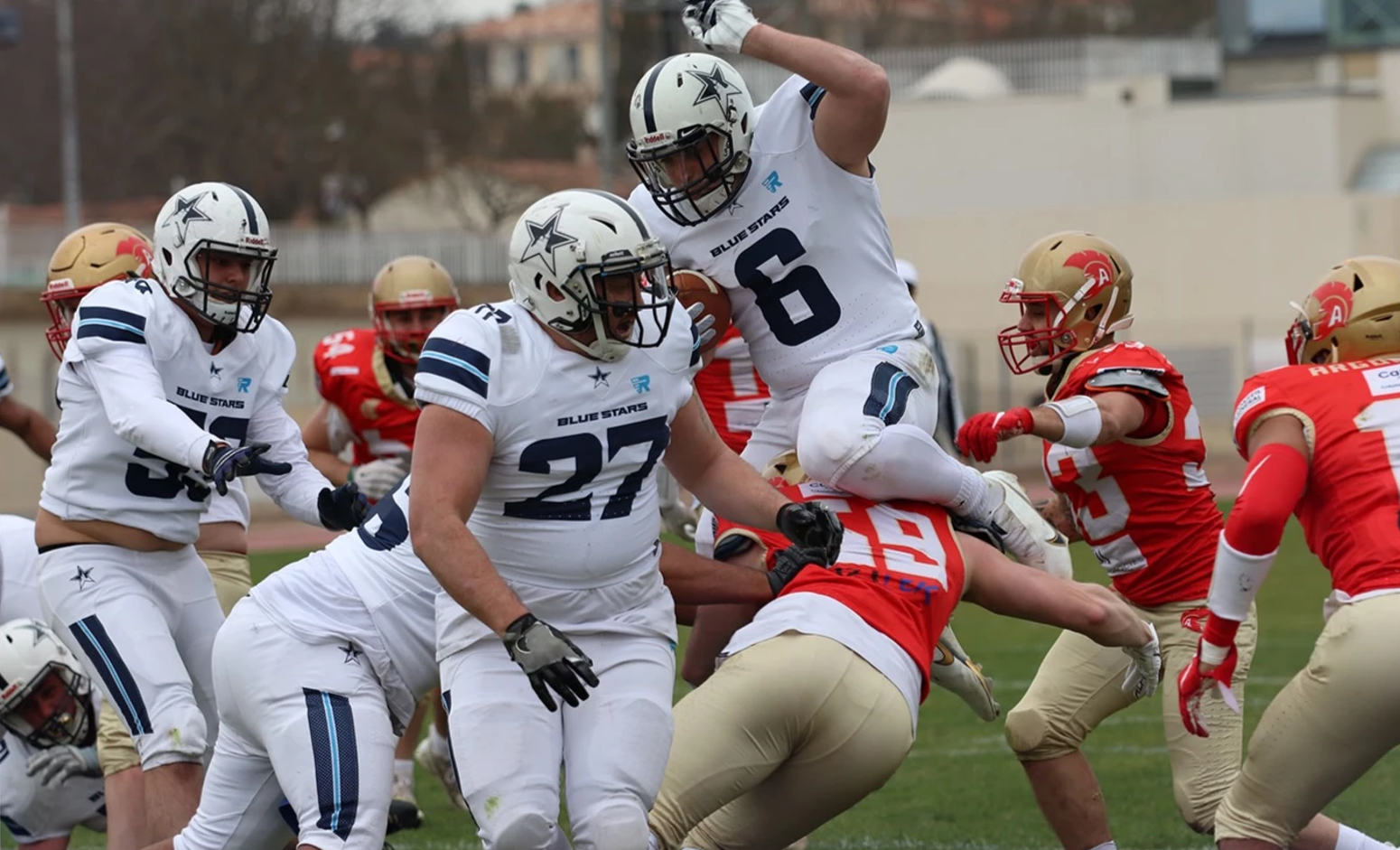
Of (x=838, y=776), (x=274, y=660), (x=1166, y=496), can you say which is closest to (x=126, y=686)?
(x=274, y=660)

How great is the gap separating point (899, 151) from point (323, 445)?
2562cm

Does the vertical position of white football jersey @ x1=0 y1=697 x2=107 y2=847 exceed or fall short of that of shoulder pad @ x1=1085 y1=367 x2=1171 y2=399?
it falls short

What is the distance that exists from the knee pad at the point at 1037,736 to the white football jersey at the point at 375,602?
187 centimetres

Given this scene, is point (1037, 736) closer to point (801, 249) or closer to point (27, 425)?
point (801, 249)

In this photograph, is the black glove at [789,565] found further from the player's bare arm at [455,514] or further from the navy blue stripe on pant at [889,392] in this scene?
the player's bare arm at [455,514]

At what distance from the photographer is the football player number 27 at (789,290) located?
5.79m

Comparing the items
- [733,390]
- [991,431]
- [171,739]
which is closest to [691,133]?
[991,431]

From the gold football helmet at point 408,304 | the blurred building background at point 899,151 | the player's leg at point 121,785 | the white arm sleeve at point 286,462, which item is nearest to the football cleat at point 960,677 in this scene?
the white arm sleeve at point 286,462

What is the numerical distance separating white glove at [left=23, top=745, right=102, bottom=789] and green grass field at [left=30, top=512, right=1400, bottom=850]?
44.5 inches

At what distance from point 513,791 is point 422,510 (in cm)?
66

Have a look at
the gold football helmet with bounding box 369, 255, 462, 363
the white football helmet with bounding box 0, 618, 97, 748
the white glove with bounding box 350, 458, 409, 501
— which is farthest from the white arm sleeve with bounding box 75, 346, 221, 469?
the gold football helmet with bounding box 369, 255, 462, 363

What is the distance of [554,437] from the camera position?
4652 mm

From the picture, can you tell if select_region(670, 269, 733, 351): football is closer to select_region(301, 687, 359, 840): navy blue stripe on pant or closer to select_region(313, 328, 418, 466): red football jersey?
select_region(301, 687, 359, 840): navy blue stripe on pant

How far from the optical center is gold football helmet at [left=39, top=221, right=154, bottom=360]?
676 centimetres
